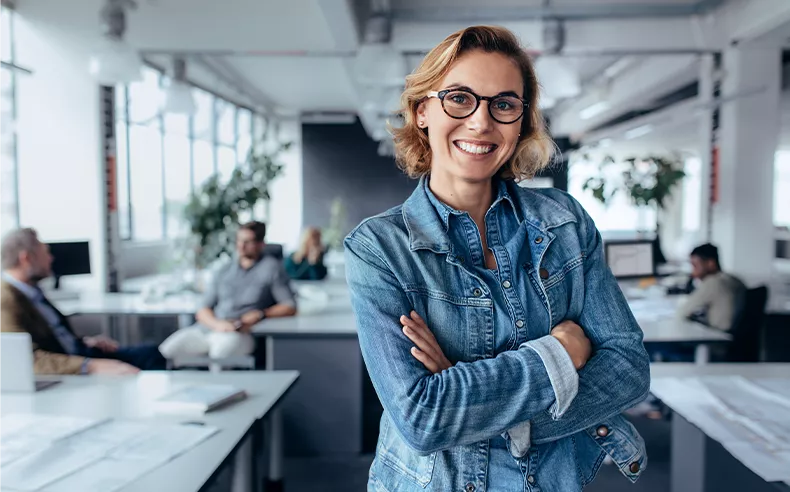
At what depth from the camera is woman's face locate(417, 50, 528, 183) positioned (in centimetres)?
123

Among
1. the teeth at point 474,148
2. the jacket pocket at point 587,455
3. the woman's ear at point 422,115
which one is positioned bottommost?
the jacket pocket at point 587,455

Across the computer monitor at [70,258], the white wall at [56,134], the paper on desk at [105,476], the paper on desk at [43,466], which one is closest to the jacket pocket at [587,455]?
the paper on desk at [105,476]

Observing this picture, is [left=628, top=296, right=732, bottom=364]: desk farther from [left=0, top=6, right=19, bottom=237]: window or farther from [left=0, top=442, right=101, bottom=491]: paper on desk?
[left=0, top=6, right=19, bottom=237]: window

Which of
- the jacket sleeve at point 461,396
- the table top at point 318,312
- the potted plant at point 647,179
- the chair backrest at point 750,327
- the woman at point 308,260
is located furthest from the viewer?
the woman at point 308,260

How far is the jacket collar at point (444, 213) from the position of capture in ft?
4.09

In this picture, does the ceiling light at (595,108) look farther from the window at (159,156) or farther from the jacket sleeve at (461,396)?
the jacket sleeve at (461,396)

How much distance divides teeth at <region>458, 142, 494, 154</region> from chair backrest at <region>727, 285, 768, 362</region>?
3.72m

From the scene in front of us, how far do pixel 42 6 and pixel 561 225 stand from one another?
5772mm

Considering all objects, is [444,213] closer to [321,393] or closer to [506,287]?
[506,287]

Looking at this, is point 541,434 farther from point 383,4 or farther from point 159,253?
point 159,253

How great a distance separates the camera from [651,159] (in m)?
5.66

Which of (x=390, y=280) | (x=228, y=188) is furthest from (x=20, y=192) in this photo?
(x=390, y=280)

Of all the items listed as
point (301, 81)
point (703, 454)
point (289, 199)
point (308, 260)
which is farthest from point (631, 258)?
point (289, 199)

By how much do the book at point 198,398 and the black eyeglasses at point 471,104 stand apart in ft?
4.74
